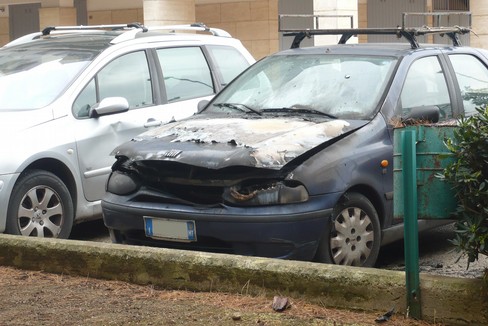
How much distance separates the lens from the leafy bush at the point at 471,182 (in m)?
4.66

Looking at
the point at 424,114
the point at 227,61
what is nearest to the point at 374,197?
the point at 424,114

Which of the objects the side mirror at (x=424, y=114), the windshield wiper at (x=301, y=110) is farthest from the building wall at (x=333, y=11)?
the side mirror at (x=424, y=114)

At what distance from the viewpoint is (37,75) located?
341 inches

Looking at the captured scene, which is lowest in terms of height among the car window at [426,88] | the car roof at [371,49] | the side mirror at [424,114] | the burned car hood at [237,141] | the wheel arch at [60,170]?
the wheel arch at [60,170]

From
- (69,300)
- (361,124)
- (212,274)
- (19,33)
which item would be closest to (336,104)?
(361,124)

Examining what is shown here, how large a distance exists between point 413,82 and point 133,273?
282 cm

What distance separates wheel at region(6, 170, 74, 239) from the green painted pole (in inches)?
147

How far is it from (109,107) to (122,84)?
0.61 m

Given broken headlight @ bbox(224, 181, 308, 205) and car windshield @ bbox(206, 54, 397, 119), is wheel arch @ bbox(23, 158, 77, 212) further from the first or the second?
broken headlight @ bbox(224, 181, 308, 205)

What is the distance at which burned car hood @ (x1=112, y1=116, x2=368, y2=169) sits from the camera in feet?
20.3

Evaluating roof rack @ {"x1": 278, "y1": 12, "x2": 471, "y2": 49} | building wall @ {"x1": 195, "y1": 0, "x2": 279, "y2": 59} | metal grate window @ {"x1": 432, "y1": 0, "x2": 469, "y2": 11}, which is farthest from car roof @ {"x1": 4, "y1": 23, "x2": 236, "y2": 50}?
metal grate window @ {"x1": 432, "y1": 0, "x2": 469, "y2": 11}

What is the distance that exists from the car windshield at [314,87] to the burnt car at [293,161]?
0.01 metres

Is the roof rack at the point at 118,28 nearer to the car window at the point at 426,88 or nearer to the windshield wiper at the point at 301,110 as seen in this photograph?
the windshield wiper at the point at 301,110

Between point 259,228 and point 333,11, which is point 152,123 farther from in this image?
point 333,11
